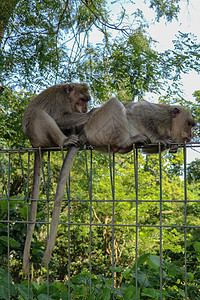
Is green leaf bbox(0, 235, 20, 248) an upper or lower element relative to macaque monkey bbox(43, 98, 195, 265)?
lower

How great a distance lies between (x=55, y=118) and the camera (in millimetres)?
3027

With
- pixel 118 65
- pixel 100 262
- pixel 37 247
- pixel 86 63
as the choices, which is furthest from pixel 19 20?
pixel 100 262

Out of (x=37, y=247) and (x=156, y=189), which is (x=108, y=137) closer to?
(x=37, y=247)

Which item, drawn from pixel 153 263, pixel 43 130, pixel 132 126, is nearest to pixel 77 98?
pixel 43 130

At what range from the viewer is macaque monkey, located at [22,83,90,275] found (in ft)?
8.74

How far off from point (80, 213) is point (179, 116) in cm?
693

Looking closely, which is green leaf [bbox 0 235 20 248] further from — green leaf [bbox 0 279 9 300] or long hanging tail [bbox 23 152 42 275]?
long hanging tail [bbox 23 152 42 275]

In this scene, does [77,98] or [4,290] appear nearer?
[4,290]

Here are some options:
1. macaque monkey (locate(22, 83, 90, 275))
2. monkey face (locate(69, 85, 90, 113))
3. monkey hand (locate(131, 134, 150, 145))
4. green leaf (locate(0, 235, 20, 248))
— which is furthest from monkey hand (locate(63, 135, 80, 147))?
green leaf (locate(0, 235, 20, 248))

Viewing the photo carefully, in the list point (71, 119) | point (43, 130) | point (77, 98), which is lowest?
point (43, 130)

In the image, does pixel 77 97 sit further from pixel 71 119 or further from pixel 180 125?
pixel 180 125

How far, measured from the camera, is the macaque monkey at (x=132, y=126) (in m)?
2.54

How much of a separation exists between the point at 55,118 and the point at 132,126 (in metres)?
0.71

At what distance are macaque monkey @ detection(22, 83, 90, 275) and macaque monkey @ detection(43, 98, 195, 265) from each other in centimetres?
16
